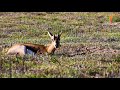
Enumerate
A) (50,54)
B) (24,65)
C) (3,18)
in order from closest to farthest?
(24,65)
(50,54)
(3,18)

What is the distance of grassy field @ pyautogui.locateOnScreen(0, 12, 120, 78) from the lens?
11078 millimetres

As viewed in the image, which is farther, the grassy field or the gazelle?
the gazelle

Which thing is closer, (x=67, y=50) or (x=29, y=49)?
(x=29, y=49)

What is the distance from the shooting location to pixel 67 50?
16250 millimetres

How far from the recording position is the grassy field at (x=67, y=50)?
36.3ft
